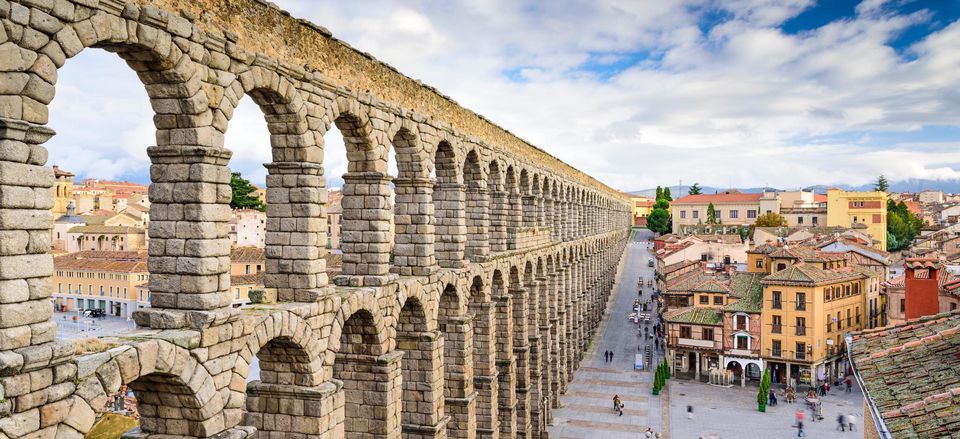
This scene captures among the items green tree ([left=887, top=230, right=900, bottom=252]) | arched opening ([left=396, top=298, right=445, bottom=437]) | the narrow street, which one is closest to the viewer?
arched opening ([left=396, top=298, right=445, bottom=437])

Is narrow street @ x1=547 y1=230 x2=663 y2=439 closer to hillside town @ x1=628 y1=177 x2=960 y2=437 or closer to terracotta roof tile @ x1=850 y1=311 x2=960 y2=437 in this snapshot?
hillside town @ x1=628 y1=177 x2=960 y2=437

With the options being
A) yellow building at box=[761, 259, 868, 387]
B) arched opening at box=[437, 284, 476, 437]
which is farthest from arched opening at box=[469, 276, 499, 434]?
yellow building at box=[761, 259, 868, 387]

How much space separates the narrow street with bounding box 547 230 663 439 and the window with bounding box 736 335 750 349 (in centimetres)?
721

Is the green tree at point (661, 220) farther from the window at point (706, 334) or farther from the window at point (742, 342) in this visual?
the window at point (742, 342)

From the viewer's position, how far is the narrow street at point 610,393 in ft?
148

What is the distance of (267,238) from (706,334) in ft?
154

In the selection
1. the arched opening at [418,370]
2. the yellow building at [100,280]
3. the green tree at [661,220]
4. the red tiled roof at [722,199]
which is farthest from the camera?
the green tree at [661,220]

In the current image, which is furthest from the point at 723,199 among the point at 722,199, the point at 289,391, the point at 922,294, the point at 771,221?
the point at 289,391

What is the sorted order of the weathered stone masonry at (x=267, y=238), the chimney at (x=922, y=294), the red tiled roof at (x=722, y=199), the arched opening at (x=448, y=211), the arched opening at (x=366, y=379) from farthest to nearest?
1. the red tiled roof at (x=722, y=199)
2. the arched opening at (x=448, y=211)
3. the chimney at (x=922, y=294)
4. the arched opening at (x=366, y=379)
5. the weathered stone masonry at (x=267, y=238)

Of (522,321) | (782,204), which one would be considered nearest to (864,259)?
(522,321)

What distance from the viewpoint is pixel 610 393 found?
53250mm

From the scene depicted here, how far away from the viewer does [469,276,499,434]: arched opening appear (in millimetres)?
31125

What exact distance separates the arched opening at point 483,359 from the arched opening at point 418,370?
7.45 meters

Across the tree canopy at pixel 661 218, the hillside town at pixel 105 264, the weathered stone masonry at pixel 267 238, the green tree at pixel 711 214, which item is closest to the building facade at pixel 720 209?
the green tree at pixel 711 214
